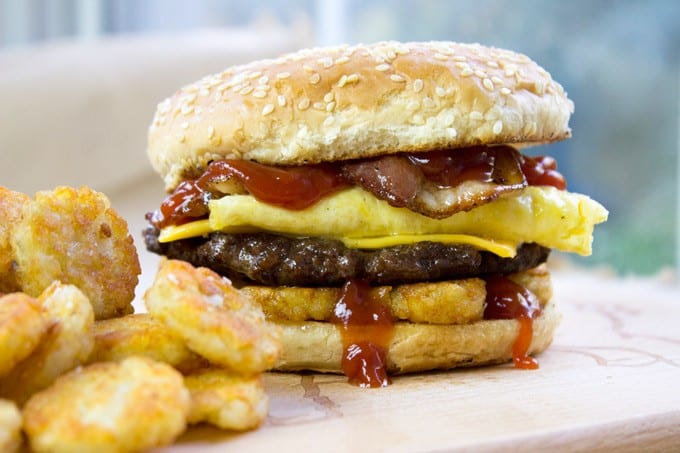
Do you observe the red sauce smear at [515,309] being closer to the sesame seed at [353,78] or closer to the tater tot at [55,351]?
the sesame seed at [353,78]

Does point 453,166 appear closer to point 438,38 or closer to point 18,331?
point 18,331

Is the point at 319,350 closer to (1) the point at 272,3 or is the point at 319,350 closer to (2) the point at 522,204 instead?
(2) the point at 522,204

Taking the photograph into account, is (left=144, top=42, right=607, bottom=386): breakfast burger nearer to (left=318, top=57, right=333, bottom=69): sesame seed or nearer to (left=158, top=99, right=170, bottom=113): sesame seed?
(left=318, top=57, right=333, bottom=69): sesame seed

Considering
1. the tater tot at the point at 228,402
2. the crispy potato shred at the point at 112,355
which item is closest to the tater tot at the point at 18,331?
the crispy potato shred at the point at 112,355

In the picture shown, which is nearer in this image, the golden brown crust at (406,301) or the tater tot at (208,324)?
the tater tot at (208,324)

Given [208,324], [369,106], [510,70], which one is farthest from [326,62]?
[208,324]

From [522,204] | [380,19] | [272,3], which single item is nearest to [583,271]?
[380,19]
